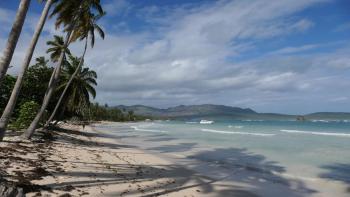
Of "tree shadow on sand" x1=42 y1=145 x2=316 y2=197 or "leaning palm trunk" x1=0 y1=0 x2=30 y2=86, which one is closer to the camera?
"leaning palm trunk" x1=0 y1=0 x2=30 y2=86

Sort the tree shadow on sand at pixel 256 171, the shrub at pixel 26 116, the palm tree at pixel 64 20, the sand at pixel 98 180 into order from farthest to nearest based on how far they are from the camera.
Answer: the shrub at pixel 26 116
the palm tree at pixel 64 20
the tree shadow on sand at pixel 256 171
the sand at pixel 98 180

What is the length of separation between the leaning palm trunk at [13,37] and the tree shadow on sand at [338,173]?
10940 millimetres

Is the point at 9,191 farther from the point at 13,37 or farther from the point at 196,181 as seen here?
the point at 196,181

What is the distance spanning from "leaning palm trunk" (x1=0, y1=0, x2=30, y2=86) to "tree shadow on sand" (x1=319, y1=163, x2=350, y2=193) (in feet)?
35.9

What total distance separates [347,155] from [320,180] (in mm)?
9208

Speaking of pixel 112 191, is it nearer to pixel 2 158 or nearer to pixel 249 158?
pixel 2 158

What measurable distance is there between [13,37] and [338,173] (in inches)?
529

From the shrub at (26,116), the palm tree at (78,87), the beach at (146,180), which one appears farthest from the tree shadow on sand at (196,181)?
the palm tree at (78,87)

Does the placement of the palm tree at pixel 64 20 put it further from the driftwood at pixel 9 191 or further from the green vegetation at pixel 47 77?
the driftwood at pixel 9 191

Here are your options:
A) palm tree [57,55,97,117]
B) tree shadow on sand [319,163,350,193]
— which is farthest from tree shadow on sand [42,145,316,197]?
palm tree [57,55,97,117]

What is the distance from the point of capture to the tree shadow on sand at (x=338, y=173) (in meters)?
13.7

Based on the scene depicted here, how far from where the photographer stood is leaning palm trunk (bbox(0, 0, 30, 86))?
7.49 meters

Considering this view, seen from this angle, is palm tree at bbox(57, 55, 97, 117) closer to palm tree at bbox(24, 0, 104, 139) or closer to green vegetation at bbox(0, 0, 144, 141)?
green vegetation at bbox(0, 0, 144, 141)

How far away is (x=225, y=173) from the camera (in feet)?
48.4
